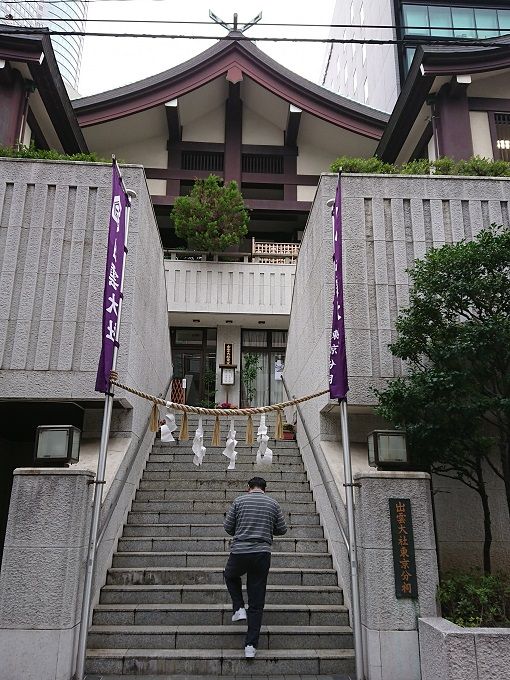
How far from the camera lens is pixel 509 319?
5.57 metres

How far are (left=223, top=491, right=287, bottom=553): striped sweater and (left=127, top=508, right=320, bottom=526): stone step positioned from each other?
1.80 m

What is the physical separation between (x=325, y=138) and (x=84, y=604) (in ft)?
56.1

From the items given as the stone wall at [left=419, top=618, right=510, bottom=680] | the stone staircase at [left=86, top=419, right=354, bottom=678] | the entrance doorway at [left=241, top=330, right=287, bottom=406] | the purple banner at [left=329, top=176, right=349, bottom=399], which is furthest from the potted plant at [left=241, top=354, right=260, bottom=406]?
the stone wall at [left=419, top=618, right=510, bottom=680]

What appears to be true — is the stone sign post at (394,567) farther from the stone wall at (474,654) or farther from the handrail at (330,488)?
the stone wall at (474,654)

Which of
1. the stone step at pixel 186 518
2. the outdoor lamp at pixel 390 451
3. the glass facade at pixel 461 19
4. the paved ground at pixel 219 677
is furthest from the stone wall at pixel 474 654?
the glass facade at pixel 461 19

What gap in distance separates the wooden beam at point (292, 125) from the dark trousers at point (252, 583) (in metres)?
15.7

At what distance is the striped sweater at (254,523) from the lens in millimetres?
5137

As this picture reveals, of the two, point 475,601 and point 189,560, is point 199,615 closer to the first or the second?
point 189,560

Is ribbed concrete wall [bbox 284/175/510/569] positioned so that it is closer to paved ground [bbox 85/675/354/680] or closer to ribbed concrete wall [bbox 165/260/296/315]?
paved ground [bbox 85/675/354/680]

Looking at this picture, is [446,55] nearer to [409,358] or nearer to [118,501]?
[409,358]

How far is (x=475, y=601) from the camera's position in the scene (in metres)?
5.03

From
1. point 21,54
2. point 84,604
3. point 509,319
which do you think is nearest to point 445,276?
point 509,319

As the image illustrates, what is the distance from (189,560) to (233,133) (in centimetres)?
1557

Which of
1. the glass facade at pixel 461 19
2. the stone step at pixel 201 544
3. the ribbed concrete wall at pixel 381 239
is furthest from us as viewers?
the glass facade at pixel 461 19
